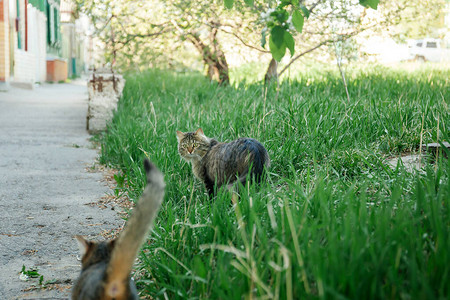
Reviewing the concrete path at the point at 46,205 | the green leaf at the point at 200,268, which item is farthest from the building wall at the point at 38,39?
the green leaf at the point at 200,268

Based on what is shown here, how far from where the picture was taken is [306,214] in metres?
2.46

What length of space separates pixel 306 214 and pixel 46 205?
2728mm

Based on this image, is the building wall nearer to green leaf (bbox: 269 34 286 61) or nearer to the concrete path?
the concrete path

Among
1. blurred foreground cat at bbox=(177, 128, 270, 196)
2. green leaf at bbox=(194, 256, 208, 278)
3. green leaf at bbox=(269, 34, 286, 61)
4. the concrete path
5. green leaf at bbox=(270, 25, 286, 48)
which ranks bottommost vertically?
the concrete path

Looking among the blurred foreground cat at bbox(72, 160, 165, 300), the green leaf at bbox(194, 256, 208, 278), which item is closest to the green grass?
the green leaf at bbox(194, 256, 208, 278)

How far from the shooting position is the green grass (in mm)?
1814

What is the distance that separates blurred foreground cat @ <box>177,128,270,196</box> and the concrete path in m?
0.87

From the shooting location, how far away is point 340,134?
4898mm

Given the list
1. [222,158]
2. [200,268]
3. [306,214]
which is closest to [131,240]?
[200,268]

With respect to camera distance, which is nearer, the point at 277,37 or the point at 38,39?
the point at 277,37

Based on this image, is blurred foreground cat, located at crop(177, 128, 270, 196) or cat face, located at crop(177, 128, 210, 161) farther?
cat face, located at crop(177, 128, 210, 161)

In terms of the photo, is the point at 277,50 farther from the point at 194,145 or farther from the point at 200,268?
the point at 194,145

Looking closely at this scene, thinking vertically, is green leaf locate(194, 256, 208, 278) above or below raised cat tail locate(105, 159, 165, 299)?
below

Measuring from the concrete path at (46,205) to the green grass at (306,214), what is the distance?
1.52 ft
